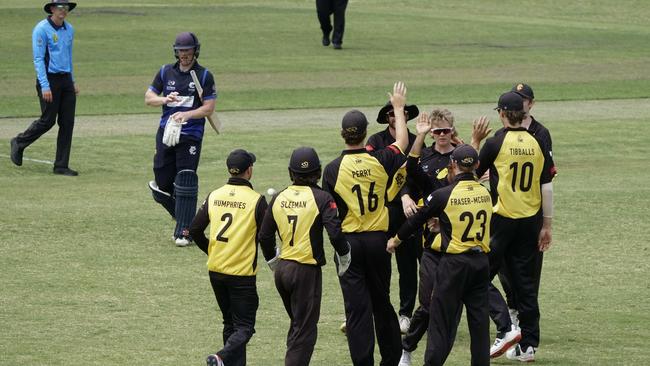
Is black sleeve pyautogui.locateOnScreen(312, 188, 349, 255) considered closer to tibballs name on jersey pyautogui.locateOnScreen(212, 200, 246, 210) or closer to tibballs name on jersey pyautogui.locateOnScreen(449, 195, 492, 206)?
tibballs name on jersey pyautogui.locateOnScreen(212, 200, 246, 210)

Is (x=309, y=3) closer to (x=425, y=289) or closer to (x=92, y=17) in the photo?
(x=92, y=17)

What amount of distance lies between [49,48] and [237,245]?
8999mm

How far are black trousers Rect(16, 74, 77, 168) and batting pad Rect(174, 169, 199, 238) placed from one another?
14.5 ft

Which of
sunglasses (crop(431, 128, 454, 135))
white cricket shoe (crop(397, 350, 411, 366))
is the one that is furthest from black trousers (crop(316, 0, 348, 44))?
white cricket shoe (crop(397, 350, 411, 366))

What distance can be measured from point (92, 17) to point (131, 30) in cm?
320

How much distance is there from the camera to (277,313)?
11.4 meters

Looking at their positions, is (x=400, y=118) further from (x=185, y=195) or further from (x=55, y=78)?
(x=55, y=78)

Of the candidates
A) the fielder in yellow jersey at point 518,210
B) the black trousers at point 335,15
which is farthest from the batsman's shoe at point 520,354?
the black trousers at point 335,15

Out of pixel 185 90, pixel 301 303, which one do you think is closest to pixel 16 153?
pixel 185 90

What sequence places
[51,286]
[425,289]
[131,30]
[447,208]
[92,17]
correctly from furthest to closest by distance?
[92,17]
[131,30]
[51,286]
[425,289]
[447,208]

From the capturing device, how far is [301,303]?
908 centimetres

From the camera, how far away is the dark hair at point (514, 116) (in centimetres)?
1008

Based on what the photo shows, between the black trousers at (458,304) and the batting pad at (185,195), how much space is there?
5.02 meters

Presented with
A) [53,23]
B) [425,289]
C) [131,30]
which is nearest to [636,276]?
[425,289]
